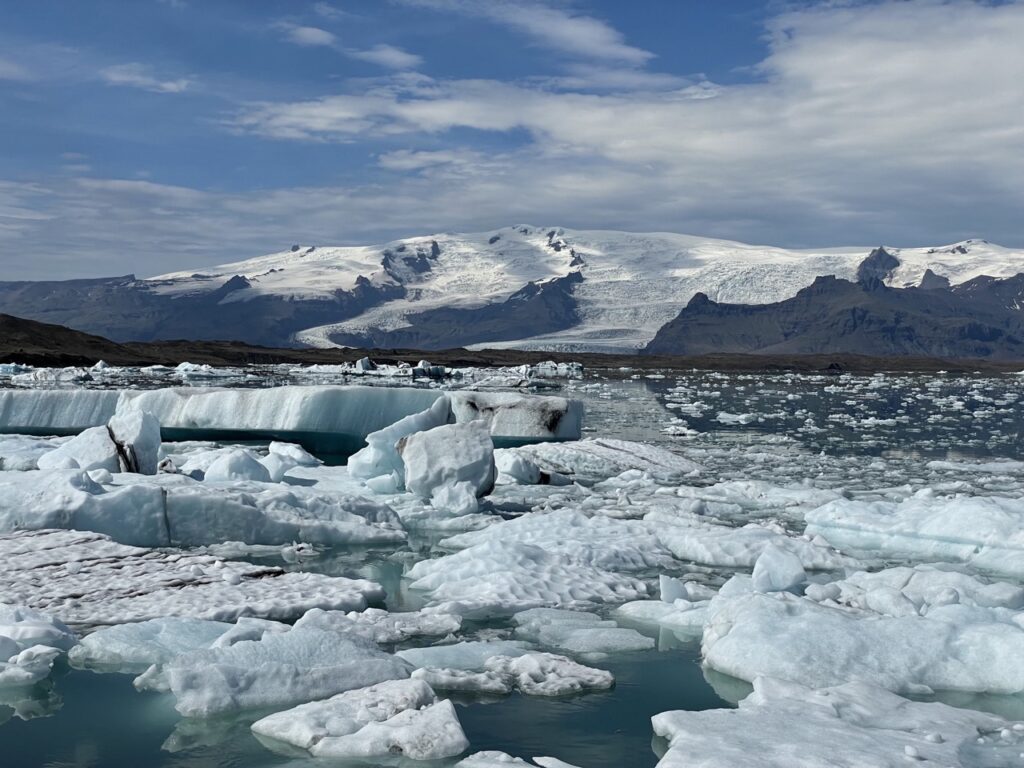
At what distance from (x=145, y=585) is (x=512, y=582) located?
8.55 ft

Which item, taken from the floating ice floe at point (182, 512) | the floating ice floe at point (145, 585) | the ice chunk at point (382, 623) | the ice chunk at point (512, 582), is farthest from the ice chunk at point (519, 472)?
the ice chunk at point (382, 623)

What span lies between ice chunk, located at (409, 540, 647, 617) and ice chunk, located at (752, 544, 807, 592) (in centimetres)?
87

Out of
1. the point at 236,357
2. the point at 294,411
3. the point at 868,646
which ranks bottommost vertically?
the point at 236,357

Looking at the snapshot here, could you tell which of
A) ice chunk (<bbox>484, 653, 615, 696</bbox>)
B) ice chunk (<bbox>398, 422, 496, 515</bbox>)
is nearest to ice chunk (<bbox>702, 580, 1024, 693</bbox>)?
ice chunk (<bbox>484, 653, 615, 696</bbox>)

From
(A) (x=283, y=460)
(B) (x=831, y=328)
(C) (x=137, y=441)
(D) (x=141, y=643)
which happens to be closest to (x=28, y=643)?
(D) (x=141, y=643)

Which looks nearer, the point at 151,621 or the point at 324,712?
the point at 324,712

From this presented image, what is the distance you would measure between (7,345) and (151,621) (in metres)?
56.5

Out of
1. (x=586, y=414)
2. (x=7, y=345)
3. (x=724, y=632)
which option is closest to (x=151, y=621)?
A: (x=724, y=632)

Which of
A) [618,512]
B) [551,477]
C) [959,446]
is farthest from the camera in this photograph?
[959,446]

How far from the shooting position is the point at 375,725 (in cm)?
441

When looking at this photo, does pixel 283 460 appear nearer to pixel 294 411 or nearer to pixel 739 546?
pixel 294 411

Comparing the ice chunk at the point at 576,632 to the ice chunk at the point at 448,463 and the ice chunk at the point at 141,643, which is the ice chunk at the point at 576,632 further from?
the ice chunk at the point at 448,463

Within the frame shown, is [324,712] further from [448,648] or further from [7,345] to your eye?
[7,345]

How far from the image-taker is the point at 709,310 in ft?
532
